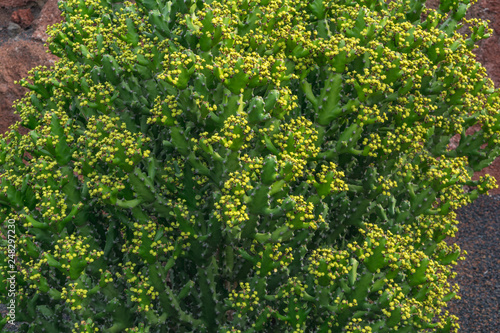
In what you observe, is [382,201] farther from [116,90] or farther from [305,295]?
[116,90]

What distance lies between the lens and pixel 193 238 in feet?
15.9

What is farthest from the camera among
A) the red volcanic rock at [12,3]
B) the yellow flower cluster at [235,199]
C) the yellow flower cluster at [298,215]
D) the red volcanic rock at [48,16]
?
the red volcanic rock at [12,3]

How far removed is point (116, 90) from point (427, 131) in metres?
2.99

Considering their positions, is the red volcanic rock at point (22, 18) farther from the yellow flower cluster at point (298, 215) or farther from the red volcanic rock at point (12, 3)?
the yellow flower cluster at point (298, 215)

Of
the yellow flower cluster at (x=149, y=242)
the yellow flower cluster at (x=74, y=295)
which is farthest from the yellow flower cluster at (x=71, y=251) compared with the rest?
the yellow flower cluster at (x=149, y=242)

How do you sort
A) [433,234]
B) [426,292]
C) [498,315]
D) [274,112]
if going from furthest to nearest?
[498,315]
[433,234]
[426,292]
[274,112]

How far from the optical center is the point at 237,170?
4535mm

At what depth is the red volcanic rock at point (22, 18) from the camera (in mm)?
9953

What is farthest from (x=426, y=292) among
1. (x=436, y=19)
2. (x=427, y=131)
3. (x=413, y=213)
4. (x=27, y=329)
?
(x=27, y=329)

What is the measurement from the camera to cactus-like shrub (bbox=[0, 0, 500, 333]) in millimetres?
4512

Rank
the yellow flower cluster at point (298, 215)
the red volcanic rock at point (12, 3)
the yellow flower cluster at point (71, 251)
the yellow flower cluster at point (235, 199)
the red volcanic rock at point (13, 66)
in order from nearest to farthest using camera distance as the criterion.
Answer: the yellow flower cluster at point (235, 199) → the yellow flower cluster at point (298, 215) → the yellow flower cluster at point (71, 251) → the red volcanic rock at point (13, 66) → the red volcanic rock at point (12, 3)

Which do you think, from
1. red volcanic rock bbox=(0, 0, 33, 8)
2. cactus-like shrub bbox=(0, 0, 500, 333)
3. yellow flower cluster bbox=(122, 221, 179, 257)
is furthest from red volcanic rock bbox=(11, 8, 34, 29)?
yellow flower cluster bbox=(122, 221, 179, 257)

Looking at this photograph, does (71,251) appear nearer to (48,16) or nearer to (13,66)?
(13,66)

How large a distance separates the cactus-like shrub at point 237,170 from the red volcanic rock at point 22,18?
4.76 meters
